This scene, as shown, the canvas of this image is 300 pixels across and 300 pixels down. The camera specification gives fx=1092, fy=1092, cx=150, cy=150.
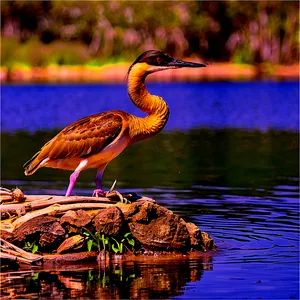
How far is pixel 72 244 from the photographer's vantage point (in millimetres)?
12508

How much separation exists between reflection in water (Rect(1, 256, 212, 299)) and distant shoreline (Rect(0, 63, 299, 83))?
63.2 metres

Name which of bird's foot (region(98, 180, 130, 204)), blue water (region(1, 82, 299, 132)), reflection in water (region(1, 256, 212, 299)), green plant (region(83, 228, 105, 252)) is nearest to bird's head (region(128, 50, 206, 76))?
bird's foot (region(98, 180, 130, 204))

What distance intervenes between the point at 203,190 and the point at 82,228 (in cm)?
703

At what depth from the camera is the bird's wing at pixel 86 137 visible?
13.3 meters

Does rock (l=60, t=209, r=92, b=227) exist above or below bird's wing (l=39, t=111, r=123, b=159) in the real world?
below

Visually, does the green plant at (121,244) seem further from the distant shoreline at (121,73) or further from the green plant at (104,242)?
the distant shoreline at (121,73)

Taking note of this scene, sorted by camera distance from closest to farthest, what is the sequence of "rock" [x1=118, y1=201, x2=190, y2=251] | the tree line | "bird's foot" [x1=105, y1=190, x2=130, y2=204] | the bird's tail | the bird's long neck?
1. "rock" [x1=118, y1=201, x2=190, y2=251]
2. "bird's foot" [x1=105, y1=190, x2=130, y2=204]
3. the bird's long neck
4. the bird's tail
5. the tree line

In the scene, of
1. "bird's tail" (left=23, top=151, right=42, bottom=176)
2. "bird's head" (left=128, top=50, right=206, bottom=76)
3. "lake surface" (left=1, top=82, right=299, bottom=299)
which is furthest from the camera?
"bird's tail" (left=23, top=151, right=42, bottom=176)

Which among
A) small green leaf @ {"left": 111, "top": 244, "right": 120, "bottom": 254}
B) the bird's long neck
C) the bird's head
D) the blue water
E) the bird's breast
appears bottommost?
the blue water

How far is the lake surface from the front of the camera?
11.5 m

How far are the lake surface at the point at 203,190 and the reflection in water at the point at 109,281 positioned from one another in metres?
0.01

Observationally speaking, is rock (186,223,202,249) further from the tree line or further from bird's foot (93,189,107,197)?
the tree line

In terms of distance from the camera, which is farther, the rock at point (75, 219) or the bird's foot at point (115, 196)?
the bird's foot at point (115, 196)

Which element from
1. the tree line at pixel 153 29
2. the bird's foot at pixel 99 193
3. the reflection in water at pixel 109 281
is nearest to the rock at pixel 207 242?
the reflection in water at pixel 109 281
